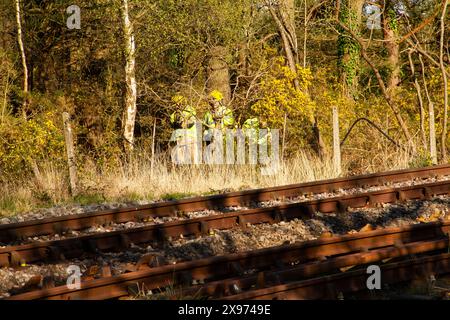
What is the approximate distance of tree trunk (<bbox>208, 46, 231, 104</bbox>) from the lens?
2083 centimetres

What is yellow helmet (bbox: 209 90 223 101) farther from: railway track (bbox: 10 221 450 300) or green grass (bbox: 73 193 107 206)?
railway track (bbox: 10 221 450 300)

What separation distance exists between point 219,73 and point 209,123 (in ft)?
7.59

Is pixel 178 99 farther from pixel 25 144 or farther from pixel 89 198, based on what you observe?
pixel 89 198

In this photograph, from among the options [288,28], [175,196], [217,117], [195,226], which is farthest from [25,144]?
[195,226]

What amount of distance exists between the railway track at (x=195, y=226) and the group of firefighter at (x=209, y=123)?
25.1 ft

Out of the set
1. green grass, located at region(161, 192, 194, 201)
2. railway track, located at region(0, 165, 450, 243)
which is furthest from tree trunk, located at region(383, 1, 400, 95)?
green grass, located at region(161, 192, 194, 201)

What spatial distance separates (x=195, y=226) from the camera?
9.75 metres

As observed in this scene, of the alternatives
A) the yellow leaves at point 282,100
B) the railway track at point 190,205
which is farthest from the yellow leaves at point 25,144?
the railway track at point 190,205

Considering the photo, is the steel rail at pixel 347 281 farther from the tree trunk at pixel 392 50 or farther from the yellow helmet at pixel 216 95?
the tree trunk at pixel 392 50

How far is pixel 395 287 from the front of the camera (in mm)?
6789

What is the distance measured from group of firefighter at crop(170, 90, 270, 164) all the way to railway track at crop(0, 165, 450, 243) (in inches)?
224

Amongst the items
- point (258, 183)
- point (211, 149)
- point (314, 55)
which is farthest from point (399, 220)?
point (314, 55)

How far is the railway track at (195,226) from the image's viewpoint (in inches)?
338
